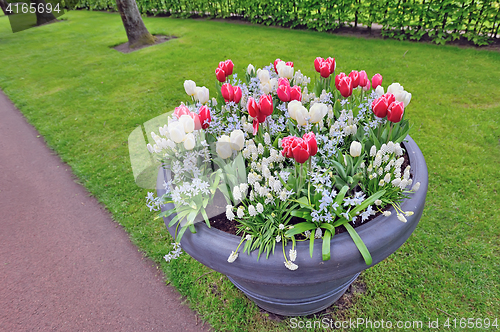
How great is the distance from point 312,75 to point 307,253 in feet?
14.7

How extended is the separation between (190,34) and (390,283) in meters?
8.39

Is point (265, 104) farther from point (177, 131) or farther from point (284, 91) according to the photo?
point (177, 131)

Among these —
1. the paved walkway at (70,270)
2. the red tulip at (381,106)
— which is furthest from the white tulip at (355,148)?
the paved walkway at (70,270)

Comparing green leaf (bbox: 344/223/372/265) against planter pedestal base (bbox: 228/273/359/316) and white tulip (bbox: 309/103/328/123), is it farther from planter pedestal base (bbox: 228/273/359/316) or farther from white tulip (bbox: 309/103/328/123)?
white tulip (bbox: 309/103/328/123)

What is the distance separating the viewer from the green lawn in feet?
7.45

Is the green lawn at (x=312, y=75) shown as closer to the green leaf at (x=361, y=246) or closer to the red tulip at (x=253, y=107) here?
the green leaf at (x=361, y=246)

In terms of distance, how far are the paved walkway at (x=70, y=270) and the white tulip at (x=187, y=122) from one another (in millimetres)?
1461

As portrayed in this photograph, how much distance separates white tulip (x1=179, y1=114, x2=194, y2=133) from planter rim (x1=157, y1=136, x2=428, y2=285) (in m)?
0.48

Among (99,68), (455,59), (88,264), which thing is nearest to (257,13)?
(99,68)

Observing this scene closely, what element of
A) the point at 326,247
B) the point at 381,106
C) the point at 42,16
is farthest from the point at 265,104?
the point at 42,16

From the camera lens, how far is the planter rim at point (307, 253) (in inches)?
53.6

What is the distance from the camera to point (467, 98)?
4.44m

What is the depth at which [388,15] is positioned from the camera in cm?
684

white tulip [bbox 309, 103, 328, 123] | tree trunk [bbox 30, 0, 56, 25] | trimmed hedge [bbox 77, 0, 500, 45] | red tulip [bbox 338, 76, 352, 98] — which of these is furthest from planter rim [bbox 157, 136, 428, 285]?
tree trunk [bbox 30, 0, 56, 25]
